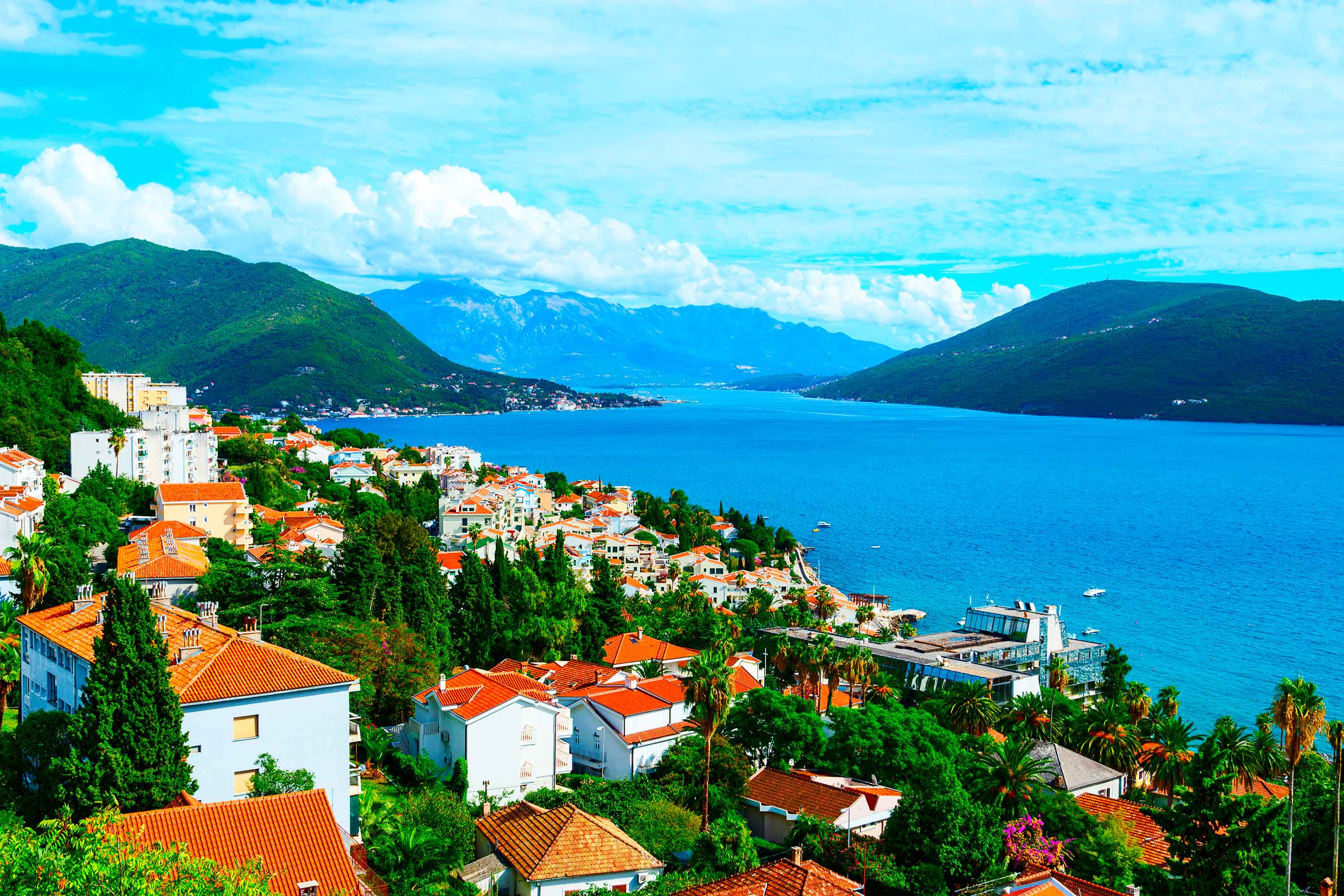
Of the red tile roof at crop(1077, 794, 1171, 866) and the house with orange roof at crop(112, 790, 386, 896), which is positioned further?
the red tile roof at crop(1077, 794, 1171, 866)

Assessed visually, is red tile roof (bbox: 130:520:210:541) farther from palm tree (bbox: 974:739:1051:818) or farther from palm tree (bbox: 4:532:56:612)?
palm tree (bbox: 974:739:1051:818)

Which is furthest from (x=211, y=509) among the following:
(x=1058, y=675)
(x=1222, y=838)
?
(x=1222, y=838)

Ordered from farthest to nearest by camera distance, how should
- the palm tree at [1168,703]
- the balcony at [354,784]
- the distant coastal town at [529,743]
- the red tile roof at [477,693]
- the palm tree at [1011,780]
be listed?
the palm tree at [1168,703]
the red tile roof at [477,693]
the palm tree at [1011,780]
the balcony at [354,784]
the distant coastal town at [529,743]

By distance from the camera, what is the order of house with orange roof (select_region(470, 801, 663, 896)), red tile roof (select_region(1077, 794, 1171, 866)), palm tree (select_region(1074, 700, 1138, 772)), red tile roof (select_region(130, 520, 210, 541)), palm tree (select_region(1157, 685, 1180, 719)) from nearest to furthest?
house with orange roof (select_region(470, 801, 663, 896))
red tile roof (select_region(1077, 794, 1171, 866))
palm tree (select_region(1074, 700, 1138, 772))
palm tree (select_region(1157, 685, 1180, 719))
red tile roof (select_region(130, 520, 210, 541))

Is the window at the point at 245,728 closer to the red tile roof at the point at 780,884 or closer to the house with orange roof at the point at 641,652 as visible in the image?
the red tile roof at the point at 780,884

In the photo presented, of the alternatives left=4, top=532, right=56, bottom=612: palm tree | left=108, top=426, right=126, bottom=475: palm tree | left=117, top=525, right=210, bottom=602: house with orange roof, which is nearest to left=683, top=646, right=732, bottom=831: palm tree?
left=4, top=532, right=56, bottom=612: palm tree

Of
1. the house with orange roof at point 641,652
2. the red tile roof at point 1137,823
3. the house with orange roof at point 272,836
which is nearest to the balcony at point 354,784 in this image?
the house with orange roof at point 272,836

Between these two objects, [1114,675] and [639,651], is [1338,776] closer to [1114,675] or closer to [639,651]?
[639,651]
